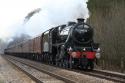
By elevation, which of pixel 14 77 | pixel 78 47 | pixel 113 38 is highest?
pixel 113 38

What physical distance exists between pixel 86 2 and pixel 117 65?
1912cm

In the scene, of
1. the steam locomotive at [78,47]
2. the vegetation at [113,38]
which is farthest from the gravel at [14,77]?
the vegetation at [113,38]

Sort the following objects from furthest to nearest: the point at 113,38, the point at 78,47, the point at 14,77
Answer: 1. the point at 113,38
2. the point at 78,47
3. the point at 14,77

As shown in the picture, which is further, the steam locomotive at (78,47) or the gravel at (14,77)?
the steam locomotive at (78,47)

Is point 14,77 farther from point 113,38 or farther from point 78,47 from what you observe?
point 113,38

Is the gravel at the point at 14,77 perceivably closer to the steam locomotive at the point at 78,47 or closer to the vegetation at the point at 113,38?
the steam locomotive at the point at 78,47

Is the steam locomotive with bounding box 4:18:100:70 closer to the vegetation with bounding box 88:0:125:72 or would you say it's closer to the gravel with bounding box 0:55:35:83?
the vegetation with bounding box 88:0:125:72

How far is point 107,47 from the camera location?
101 ft

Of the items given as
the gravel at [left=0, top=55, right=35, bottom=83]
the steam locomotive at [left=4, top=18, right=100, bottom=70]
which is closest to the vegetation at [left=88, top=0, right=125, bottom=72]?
the steam locomotive at [left=4, top=18, right=100, bottom=70]

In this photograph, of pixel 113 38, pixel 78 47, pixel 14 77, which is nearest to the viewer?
pixel 14 77

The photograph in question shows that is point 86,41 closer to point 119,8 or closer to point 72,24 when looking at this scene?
point 72,24

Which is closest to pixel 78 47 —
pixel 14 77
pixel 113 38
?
pixel 113 38

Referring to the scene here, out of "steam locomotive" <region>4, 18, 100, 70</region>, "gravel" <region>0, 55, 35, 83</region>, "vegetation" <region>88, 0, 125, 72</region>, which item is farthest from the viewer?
"vegetation" <region>88, 0, 125, 72</region>

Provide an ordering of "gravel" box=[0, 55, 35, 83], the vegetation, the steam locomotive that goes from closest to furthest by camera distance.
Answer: "gravel" box=[0, 55, 35, 83], the steam locomotive, the vegetation
